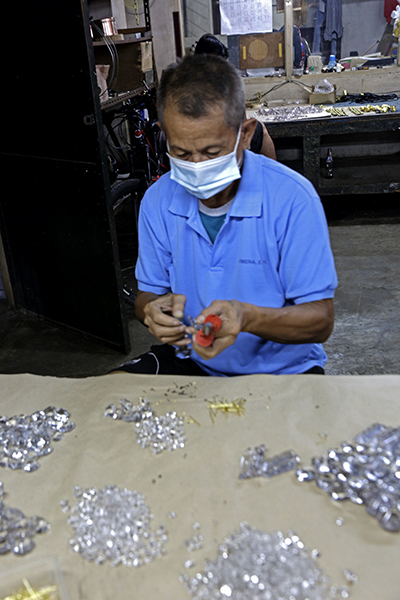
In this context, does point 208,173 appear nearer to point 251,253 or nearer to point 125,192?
point 251,253

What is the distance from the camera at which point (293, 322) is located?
1.55 m

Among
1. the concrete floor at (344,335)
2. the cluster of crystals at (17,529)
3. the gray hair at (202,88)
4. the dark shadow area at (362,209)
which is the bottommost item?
the concrete floor at (344,335)

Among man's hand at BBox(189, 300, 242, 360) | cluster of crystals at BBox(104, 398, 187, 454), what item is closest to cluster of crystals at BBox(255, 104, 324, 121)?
man's hand at BBox(189, 300, 242, 360)

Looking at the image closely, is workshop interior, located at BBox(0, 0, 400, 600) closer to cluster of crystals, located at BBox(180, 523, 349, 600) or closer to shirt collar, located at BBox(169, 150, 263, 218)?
cluster of crystals, located at BBox(180, 523, 349, 600)

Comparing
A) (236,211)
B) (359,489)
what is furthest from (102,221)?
(359,489)

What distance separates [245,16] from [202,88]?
472 centimetres

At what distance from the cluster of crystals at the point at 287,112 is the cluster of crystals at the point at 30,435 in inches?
160

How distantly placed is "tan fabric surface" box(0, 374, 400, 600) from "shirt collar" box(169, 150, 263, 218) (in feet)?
1.64

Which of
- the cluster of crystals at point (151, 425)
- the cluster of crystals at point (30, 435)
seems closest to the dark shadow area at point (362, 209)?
the cluster of crystals at point (151, 425)

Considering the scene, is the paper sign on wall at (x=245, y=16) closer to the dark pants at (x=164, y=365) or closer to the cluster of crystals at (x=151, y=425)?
the dark pants at (x=164, y=365)

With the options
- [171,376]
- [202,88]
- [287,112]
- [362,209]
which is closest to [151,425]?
[171,376]

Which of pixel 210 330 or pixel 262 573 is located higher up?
pixel 210 330

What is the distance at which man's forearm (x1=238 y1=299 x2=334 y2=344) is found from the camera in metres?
1.52

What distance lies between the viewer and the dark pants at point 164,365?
71.3 inches
